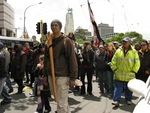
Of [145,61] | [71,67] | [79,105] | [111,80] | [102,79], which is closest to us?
[71,67]

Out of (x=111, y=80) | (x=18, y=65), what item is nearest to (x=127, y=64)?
(x=111, y=80)

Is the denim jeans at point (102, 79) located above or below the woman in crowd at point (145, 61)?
below

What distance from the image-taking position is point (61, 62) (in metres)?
4.29

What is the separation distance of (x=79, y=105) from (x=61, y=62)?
281 centimetres

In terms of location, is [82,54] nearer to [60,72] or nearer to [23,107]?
[23,107]

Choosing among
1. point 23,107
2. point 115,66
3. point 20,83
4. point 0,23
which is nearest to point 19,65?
point 20,83

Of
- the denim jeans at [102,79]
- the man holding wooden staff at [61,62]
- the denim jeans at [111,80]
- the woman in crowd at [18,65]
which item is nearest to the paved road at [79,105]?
the denim jeans at [111,80]

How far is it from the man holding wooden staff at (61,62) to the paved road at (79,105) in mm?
1953

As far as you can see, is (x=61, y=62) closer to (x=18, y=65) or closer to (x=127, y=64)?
(x=127, y=64)

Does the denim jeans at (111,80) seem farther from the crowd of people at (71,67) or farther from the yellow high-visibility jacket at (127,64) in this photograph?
the yellow high-visibility jacket at (127,64)

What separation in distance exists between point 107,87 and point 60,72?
15.4 ft

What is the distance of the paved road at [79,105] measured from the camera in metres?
6.29

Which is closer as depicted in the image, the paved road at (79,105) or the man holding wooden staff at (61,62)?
the man holding wooden staff at (61,62)

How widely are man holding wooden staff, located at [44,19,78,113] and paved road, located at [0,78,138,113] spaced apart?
1.95 m
